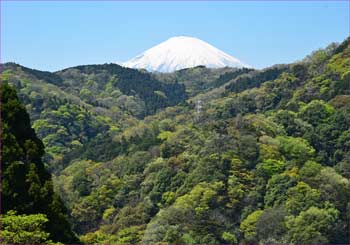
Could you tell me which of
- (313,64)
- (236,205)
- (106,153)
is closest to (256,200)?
(236,205)

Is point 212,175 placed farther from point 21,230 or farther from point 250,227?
point 21,230

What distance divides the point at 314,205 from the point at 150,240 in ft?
28.5

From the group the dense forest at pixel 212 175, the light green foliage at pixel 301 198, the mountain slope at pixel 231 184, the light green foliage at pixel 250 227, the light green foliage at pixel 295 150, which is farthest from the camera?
the light green foliage at pixel 295 150

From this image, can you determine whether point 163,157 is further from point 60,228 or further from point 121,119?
point 121,119

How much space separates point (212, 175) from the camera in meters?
33.7

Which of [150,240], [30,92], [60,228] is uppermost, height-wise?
[30,92]

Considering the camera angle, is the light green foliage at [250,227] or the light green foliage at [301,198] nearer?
the light green foliage at [250,227]

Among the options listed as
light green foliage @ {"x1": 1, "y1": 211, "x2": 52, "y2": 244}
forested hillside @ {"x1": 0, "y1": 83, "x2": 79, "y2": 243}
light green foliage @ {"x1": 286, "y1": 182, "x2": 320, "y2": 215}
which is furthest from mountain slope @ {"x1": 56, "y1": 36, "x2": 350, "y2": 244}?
light green foliage @ {"x1": 1, "y1": 211, "x2": 52, "y2": 244}

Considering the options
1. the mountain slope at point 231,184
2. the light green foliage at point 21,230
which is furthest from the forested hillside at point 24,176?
the mountain slope at point 231,184

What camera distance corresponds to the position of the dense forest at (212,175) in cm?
1181

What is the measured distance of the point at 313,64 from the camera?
58594 mm

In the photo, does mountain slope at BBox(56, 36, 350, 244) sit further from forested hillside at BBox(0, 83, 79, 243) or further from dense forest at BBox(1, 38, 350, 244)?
forested hillside at BBox(0, 83, 79, 243)

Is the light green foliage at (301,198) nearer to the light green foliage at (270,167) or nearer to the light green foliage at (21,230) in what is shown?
the light green foliage at (270,167)

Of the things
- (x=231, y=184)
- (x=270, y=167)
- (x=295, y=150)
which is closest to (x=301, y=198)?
(x=231, y=184)
